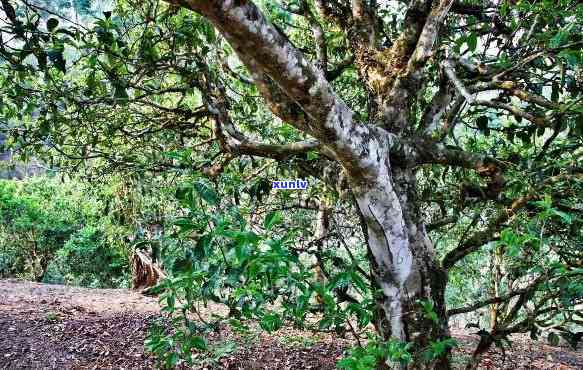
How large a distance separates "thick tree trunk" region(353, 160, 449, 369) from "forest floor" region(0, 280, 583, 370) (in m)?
1.70

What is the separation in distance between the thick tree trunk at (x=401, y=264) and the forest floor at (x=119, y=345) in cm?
170

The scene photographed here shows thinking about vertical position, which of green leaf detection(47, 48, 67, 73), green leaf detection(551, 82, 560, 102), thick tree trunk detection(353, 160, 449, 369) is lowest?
thick tree trunk detection(353, 160, 449, 369)

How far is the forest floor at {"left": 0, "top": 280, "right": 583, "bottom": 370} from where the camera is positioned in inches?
171

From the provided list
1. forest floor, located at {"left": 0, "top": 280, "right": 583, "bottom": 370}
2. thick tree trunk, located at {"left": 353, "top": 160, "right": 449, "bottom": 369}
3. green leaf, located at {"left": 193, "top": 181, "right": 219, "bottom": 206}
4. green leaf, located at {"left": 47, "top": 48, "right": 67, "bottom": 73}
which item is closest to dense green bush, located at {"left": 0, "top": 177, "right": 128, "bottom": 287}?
forest floor, located at {"left": 0, "top": 280, "right": 583, "bottom": 370}

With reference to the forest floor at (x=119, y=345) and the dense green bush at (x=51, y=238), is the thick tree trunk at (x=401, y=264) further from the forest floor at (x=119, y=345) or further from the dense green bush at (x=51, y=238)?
the dense green bush at (x=51, y=238)

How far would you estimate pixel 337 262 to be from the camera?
2.16m

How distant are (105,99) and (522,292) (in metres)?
2.55

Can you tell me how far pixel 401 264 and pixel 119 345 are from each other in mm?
3535

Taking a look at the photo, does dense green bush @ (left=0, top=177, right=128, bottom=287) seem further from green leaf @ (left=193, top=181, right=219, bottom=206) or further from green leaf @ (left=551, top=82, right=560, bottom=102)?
green leaf @ (left=193, top=181, right=219, bottom=206)

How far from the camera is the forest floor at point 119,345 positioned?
14.2 ft

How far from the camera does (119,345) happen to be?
4742mm

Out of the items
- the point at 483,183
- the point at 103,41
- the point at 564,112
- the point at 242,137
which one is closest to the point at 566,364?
the point at 483,183

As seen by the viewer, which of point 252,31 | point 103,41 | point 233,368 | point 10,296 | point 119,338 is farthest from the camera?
point 10,296

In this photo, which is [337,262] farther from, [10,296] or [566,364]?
[10,296]
